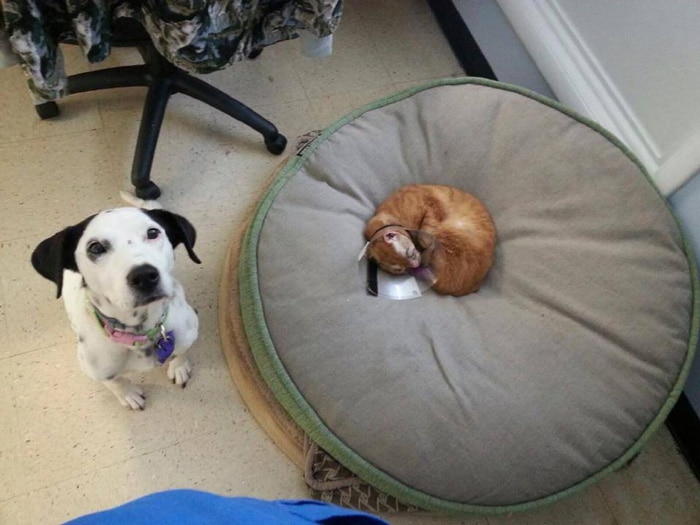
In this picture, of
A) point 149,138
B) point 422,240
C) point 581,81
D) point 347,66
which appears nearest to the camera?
point 422,240

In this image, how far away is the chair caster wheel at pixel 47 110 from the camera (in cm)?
187

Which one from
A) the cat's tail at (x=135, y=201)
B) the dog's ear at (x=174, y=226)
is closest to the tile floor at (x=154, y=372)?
the cat's tail at (x=135, y=201)

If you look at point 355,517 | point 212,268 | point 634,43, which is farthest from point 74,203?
point 634,43

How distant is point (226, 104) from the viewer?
1.85 meters

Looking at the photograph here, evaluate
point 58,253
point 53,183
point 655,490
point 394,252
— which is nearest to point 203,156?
point 53,183

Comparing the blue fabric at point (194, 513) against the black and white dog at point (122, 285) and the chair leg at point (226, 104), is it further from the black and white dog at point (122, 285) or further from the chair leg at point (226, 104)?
Answer: the chair leg at point (226, 104)

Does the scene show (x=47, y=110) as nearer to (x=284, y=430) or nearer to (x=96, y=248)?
(x=96, y=248)

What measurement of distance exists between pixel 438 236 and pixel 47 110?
4.26 feet

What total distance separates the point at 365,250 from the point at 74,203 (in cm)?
90

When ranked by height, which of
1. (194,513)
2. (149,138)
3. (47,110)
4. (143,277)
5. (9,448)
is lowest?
(9,448)

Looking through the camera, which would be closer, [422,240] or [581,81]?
[422,240]

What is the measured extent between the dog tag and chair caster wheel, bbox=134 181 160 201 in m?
0.63

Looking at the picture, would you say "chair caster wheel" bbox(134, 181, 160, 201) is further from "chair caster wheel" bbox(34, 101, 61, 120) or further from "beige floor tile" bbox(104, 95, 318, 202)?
"chair caster wheel" bbox(34, 101, 61, 120)

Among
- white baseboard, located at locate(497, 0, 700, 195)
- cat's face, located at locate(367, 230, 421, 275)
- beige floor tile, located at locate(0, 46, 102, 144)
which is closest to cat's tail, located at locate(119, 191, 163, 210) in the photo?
beige floor tile, located at locate(0, 46, 102, 144)
